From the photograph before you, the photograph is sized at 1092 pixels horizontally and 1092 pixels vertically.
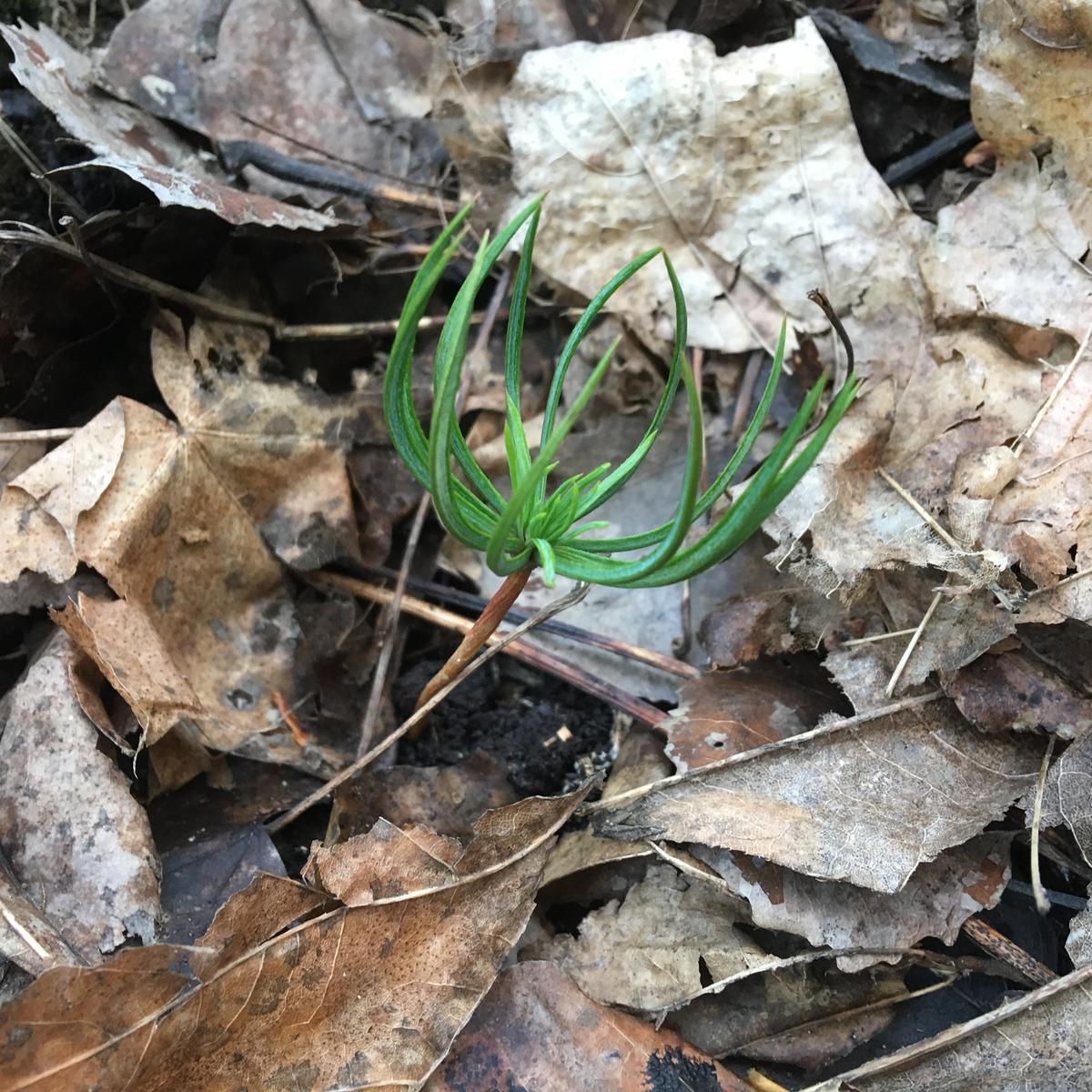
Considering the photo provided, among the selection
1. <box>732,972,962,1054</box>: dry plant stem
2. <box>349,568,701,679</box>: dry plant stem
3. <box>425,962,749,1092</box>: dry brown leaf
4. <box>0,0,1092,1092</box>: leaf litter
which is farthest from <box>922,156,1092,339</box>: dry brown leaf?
<box>425,962,749,1092</box>: dry brown leaf

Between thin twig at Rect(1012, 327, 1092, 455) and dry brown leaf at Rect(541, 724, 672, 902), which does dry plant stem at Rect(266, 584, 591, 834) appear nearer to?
dry brown leaf at Rect(541, 724, 672, 902)

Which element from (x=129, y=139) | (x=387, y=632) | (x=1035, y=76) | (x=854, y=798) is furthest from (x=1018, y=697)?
(x=129, y=139)

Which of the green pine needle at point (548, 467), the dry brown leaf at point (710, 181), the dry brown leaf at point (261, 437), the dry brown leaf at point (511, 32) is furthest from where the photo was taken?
the dry brown leaf at point (511, 32)

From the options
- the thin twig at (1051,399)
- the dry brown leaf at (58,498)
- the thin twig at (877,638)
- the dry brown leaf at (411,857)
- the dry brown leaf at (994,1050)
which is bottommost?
the dry brown leaf at (994,1050)

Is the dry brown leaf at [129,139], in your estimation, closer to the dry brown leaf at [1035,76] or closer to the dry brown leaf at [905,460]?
the dry brown leaf at [905,460]

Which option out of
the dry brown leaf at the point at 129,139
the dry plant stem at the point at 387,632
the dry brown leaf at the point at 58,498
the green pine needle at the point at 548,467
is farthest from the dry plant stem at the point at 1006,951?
the dry brown leaf at the point at 129,139

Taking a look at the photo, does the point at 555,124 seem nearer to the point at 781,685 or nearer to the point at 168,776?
the point at 781,685

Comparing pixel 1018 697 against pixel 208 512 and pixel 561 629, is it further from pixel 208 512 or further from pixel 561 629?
pixel 208 512

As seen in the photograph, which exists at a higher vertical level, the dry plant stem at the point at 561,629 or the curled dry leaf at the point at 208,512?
the curled dry leaf at the point at 208,512
